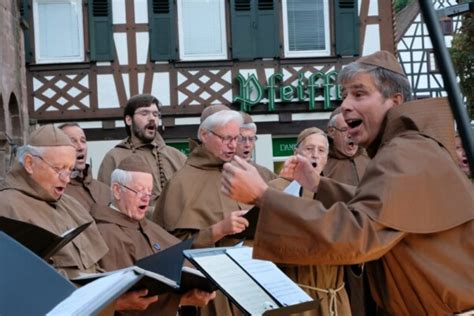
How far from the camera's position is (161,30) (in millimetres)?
19641

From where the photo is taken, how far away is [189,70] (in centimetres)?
1952

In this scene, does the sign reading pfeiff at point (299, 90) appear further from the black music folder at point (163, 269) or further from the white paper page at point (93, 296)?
the white paper page at point (93, 296)

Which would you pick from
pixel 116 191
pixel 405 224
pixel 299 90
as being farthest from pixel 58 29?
pixel 405 224

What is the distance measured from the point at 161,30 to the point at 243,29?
158 cm

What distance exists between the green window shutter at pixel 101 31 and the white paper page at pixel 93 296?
16.1m

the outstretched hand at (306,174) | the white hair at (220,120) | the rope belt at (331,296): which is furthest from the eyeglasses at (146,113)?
the outstretched hand at (306,174)

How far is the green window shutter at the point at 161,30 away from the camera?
766 inches

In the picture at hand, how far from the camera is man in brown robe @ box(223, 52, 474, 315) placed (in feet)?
11.6

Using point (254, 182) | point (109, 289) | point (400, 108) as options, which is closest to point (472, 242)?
point (400, 108)

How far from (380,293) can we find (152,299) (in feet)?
4.81

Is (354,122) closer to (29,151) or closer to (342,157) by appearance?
(29,151)

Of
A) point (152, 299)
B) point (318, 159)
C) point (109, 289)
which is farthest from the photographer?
point (318, 159)

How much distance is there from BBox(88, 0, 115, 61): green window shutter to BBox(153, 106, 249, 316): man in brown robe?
487 inches

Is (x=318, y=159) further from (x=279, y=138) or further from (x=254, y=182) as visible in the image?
(x=279, y=138)
